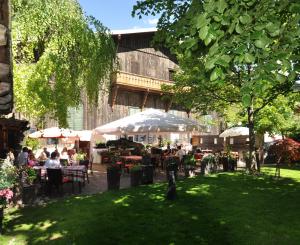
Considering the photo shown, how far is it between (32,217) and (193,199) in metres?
4.73

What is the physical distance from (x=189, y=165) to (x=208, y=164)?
1.15 metres

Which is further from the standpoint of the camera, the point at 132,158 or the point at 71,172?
the point at 132,158

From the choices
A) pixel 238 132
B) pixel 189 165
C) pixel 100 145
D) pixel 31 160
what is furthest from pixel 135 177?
pixel 238 132

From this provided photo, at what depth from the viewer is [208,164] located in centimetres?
1897

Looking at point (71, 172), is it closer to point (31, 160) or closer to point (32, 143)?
point (31, 160)

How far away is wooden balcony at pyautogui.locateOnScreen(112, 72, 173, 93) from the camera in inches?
1215

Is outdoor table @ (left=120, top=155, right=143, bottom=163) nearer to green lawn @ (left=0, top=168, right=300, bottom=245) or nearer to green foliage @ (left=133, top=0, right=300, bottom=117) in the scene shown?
green lawn @ (left=0, top=168, right=300, bottom=245)

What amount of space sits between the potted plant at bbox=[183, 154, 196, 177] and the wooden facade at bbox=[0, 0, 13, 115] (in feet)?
45.4

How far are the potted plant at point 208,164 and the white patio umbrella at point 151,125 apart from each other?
60.0 inches

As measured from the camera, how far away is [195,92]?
1938 cm

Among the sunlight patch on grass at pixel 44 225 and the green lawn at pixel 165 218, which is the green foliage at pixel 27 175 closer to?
the green lawn at pixel 165 218

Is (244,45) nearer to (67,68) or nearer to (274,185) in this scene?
(274,185)

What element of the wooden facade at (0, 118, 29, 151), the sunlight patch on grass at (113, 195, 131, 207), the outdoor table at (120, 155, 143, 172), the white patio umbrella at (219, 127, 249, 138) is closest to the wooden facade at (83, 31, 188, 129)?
the white patio umbrella at (219, 127, 249, 138)

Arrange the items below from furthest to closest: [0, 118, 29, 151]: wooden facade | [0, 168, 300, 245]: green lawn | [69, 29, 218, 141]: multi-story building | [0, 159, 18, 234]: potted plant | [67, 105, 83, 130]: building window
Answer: [69, 29, 218, 141]: multi-story building → [67, 105, 83, 130]: building window → [0, 118, 29, 151]: wooden facade → [0, 159, 18, 234]: potted plant → [0, 168, 300, 245]: green lawn
